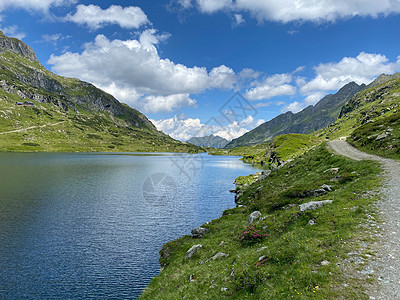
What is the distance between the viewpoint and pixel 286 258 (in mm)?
16719

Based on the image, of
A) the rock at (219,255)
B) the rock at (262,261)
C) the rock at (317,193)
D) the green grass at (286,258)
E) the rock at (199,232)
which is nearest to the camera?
the green grass at (286,258)

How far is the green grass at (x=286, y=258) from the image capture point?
43.7 feet

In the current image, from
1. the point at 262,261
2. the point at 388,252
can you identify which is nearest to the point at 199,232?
the point at 262,261

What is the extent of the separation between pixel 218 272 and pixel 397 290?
44.2 ft

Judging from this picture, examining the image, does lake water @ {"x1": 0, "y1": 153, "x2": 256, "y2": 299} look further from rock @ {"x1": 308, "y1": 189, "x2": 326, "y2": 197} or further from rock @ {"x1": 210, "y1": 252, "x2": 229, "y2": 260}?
rock @ {"x1": 308, "y1": 189, "x2": 326, "y2": 197}

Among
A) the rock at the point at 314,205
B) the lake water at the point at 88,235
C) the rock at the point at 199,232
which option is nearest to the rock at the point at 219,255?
the lake water at the point at 88,235

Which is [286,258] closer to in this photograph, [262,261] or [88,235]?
[262,261]

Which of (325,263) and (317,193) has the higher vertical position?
(317,193)

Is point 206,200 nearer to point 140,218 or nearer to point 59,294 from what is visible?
point 140,218

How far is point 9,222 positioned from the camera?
4556 cm

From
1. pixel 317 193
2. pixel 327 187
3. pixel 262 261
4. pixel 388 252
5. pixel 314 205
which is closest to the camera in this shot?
pixel 388 252

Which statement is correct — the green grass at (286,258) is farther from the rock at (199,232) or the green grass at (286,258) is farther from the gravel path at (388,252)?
the rock at (199,232)

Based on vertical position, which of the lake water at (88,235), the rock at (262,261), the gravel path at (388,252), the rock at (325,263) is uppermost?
the gravel path at (388,252)

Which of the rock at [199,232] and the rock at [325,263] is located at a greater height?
the rock at [325,263]
